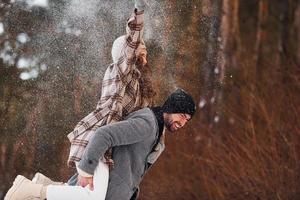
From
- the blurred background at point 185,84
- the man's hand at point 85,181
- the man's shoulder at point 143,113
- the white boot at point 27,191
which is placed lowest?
the blurred background at point 185,84

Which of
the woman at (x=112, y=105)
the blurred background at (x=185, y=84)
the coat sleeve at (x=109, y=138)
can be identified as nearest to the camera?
the coat sleeve at (x=109, y=138)

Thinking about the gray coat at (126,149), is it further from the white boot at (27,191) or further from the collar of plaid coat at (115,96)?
the white boot at (27,191)

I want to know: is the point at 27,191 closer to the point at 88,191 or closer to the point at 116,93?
the point at 88,191

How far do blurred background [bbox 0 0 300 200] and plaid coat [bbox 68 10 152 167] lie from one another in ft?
14.2

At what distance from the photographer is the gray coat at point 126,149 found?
2352 mm

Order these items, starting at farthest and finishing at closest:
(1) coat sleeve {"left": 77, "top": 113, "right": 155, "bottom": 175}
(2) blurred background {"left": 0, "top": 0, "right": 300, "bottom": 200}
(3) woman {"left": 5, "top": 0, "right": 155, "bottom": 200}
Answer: (2) blurred background {"left": 0, "top": 0, "right": 300, "bottom": 200} < (3) woman {"left": 5, "top": 0, "right": 155, "bottom": 200} < (1) coat sleeve {"left": 77, "top": 113, "right": 155, "bottom": 175}

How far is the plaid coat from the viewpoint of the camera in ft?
8.23

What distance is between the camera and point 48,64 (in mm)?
9648

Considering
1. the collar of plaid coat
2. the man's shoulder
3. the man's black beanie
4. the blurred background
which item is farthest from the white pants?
the blurred background

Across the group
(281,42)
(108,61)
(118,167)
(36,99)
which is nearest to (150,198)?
(108,61)

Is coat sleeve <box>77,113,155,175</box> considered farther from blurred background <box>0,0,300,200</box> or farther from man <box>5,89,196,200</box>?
blurred background <box>0,0,300,200</box>

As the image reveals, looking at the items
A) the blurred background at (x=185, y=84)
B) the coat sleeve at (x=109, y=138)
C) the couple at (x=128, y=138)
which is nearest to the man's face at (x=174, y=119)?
the couple at (x=128, y=138)

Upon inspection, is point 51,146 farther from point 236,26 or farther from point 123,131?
point 123,131

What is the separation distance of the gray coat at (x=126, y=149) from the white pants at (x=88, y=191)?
4 cm
